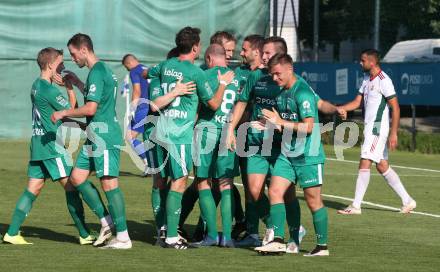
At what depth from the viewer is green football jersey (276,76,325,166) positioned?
1138cm

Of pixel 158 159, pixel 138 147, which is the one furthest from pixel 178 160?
pixel 138 147

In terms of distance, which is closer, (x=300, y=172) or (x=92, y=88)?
(x=300, y=172)

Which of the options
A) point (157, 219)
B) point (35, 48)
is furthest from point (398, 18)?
point (157, 219)

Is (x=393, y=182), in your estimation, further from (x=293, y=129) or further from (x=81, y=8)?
(x=81, y=8)

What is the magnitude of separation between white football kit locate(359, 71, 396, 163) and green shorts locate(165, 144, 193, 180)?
15.4 feet

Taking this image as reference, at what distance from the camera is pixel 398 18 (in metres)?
55.7

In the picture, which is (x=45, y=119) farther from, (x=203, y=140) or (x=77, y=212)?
(x=203, y=140)

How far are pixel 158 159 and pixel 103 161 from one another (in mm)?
596

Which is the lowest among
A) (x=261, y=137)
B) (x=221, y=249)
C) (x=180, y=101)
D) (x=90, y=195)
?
(x=221, y=249)

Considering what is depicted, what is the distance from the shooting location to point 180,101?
39.5ft

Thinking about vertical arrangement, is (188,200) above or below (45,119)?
below

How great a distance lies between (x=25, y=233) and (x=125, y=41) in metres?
18.4

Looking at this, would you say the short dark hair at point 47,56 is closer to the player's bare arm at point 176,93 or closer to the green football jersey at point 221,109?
the player's bare arm at point 176,93

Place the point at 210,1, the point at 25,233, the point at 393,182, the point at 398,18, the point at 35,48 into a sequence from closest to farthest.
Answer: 1. the point at 25,233
2. the point at 393,182
3. the point at 35,48
4. the point at 210,1
5. the point at 398,18
